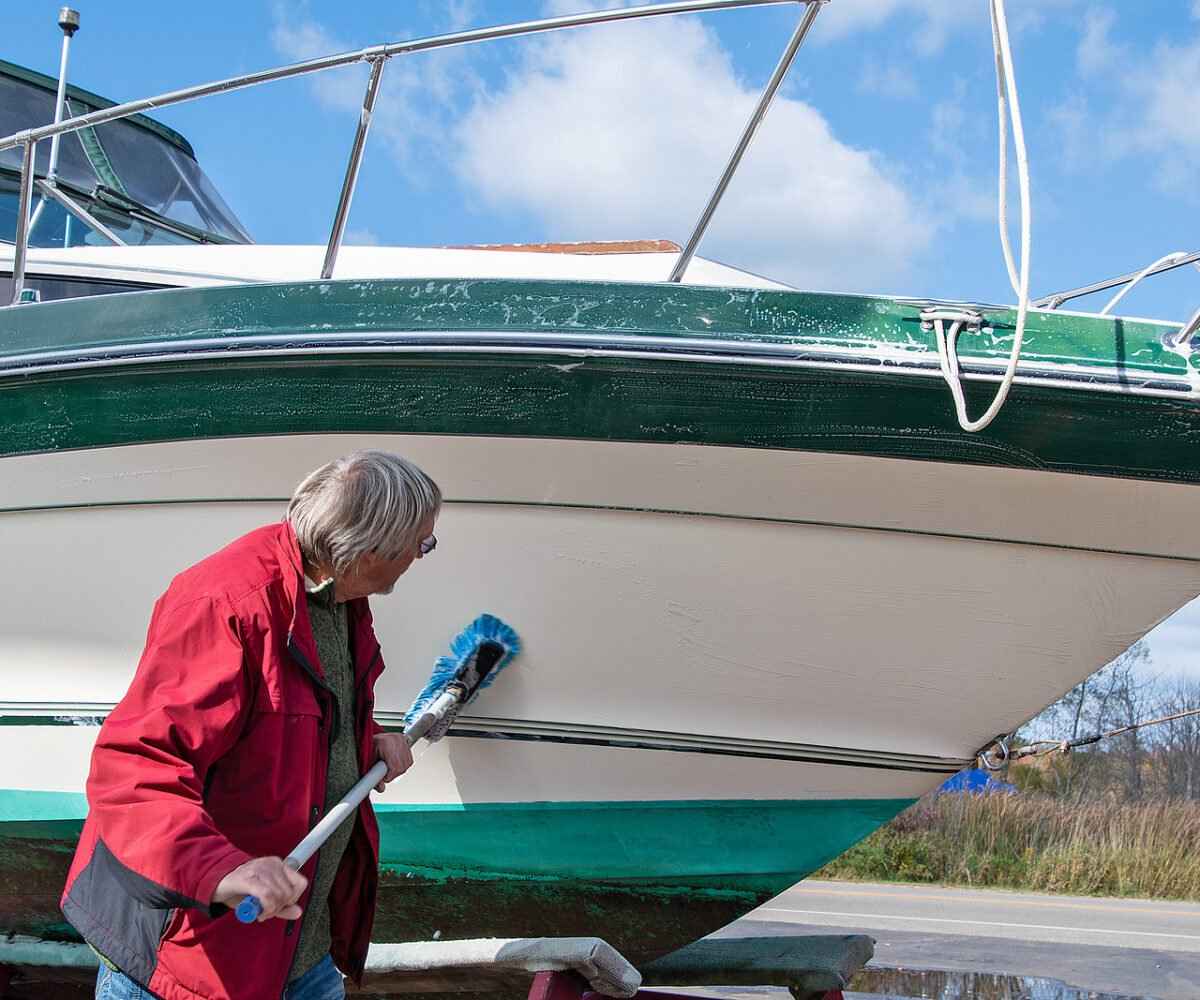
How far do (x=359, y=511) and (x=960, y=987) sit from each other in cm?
364

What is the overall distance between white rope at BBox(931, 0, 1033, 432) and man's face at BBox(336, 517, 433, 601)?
3.22 feet

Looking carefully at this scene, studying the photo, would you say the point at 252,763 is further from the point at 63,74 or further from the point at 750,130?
the point at 63,74

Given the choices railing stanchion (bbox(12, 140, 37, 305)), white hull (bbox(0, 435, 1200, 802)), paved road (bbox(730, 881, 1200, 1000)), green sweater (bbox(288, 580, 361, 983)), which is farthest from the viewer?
paved road (bbox(730, 881, 1200, 1000))

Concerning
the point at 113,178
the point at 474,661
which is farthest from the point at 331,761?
the point at 113,178

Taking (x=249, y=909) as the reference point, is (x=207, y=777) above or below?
above

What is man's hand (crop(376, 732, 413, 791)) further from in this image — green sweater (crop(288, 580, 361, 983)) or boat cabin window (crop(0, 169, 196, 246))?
boat cabin window (crop(0, 169, 196, 246))

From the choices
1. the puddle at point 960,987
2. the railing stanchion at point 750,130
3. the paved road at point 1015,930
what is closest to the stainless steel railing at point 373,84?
the railing stanchion at point 750,130

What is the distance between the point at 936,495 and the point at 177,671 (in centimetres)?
146


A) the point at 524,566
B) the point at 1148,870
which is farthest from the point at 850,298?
the point at 1148,870

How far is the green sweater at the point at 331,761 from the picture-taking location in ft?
6.33

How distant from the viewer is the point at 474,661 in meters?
2.67

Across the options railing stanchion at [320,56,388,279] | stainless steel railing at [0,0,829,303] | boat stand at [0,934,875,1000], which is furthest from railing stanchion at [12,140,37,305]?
boat stand at [0,934,875,1000]

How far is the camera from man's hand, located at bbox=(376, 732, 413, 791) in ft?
6.85

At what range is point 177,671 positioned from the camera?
1.61 m
